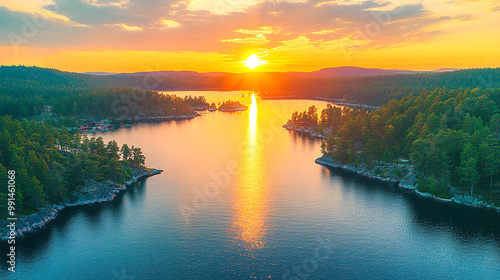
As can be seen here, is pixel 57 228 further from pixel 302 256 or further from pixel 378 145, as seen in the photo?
pixel 378 145

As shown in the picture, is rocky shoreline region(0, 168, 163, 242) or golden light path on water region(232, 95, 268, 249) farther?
rocky shoreline region(0, 168, 163, 242)

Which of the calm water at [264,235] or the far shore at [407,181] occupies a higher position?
the far shore at [407,181]

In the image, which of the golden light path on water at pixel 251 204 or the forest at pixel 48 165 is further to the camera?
the forest at pixel 48 165

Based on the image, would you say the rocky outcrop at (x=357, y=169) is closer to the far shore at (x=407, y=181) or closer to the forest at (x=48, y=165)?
the far shore at (x=407, y=181)

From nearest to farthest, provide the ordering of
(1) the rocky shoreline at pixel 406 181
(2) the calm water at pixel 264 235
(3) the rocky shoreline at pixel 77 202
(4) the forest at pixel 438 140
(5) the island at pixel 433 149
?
1. (2) the calm water at pixel 264 235
2. (3) the rocky shoreline at pixel 77 202
3. (1) the rocky shoreline at pixel 406 181
4. (5) the island at pixel 433 149
5. (4) the forest at pixel 438 140

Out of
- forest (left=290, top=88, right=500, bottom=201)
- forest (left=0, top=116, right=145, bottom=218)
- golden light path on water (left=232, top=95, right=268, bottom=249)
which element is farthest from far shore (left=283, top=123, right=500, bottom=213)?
forest (left=0, top=116, right=145, bottom=218)

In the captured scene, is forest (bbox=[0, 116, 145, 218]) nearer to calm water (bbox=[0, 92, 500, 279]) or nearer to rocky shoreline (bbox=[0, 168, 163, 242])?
rocky shoreline (bbox=[0, 168, 163, 242])

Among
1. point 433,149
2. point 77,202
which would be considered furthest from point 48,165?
point 433,149

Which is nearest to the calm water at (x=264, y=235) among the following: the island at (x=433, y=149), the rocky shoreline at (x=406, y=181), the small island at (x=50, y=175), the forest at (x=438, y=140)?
the rocky shoreline at (x=406, y=181)
